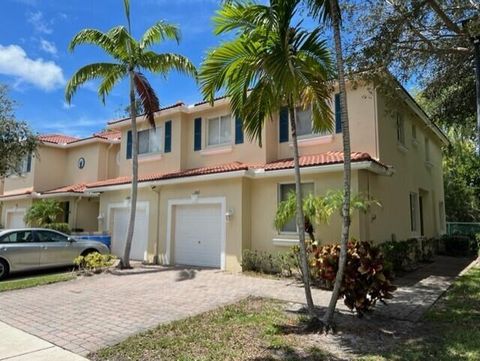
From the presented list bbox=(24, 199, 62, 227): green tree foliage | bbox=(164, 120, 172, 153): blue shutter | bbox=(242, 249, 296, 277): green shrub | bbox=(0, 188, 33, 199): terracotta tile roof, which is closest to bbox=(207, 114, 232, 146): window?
bbox=(164, 120, 172, 153): blue shutter

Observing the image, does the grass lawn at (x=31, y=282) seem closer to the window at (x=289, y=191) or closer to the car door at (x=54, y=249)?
the car door at (x=54, y=249)

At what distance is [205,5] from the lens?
8.45 meters

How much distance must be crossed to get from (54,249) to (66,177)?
12447mm

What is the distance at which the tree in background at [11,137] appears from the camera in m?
18.3

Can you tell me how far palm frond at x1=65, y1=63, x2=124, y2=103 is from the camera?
15031 millimetres

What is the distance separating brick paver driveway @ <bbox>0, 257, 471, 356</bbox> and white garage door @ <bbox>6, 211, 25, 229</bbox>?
1594 centimetres

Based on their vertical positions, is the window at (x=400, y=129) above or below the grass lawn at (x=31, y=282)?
above

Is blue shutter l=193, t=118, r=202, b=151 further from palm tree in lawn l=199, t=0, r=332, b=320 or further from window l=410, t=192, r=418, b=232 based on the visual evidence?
window l=410, t=192, r=418, b=232

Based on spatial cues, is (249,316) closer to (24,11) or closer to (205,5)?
(205,5)

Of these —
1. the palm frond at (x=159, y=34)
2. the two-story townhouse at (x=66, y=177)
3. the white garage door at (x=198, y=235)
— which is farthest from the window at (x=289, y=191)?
the two-story townhouse at (x=66, y=177)

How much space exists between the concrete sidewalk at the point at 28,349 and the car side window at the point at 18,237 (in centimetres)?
770

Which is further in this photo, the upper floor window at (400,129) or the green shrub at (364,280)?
the upper floor window at (400,129)

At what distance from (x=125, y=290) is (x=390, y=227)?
9.62m

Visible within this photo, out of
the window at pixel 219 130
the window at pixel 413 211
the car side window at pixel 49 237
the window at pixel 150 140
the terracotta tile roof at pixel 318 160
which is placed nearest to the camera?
the terracotta tile roof at pixel 318 160
